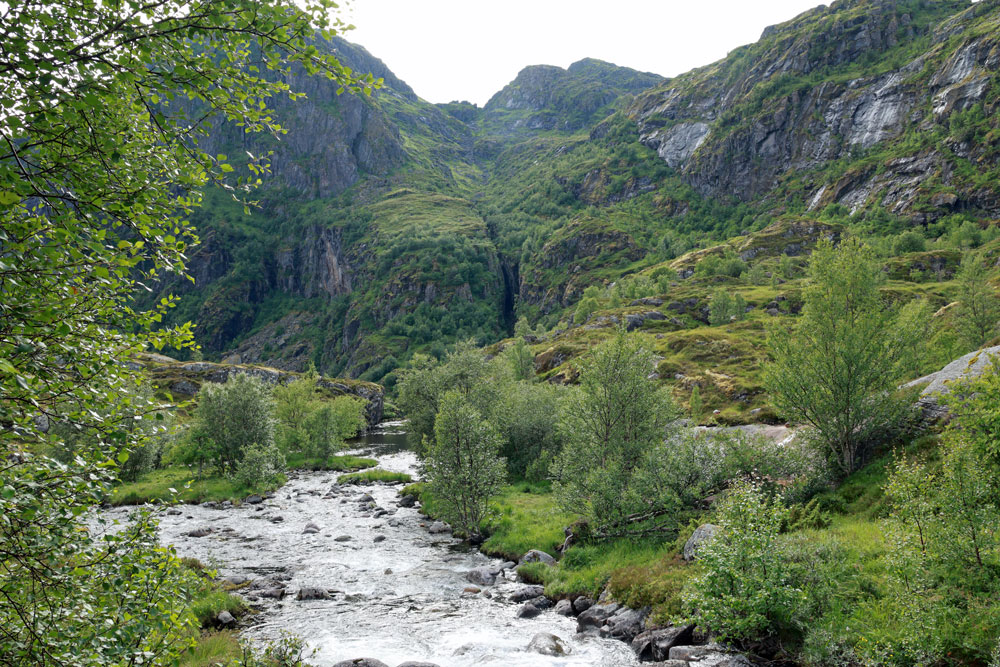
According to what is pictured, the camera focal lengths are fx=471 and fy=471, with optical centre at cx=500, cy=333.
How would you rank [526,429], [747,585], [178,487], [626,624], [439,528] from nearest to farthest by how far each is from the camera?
[747,585] → [626,624] → [439,528] → [178,487] → [526,429]

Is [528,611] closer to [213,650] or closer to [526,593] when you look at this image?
[526,593]

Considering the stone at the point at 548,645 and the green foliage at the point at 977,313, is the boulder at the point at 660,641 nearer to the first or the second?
the stone at the point at 548,645

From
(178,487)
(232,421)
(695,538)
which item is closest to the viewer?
(695,538)

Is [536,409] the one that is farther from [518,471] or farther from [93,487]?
[93,487]

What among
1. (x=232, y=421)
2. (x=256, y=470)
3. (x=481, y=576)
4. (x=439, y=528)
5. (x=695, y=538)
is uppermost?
(x=232, y=421)

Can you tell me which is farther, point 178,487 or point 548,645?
point 178,487

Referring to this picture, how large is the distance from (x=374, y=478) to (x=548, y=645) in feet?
144

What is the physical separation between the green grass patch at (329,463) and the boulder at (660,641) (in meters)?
55.7

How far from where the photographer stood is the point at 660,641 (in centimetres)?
1734

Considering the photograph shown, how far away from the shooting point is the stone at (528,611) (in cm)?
2207

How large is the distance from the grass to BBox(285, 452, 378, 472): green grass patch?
29.1ft

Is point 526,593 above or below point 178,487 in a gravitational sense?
below

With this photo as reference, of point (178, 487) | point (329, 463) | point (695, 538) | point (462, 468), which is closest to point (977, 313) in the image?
point (695, 538)

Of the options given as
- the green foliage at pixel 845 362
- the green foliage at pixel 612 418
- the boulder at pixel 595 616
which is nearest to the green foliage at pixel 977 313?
the green foliage at pixel 845 362
